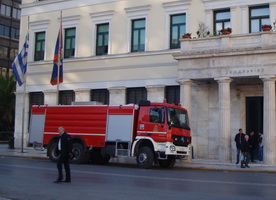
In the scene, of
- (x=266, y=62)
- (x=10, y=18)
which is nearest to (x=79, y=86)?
(x=266, y=62)

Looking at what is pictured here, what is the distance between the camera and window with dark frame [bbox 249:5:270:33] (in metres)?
25.3

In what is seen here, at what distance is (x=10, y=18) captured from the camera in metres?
62.5

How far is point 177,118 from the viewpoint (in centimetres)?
1972

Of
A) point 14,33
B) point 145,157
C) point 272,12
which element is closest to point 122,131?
point 145,157

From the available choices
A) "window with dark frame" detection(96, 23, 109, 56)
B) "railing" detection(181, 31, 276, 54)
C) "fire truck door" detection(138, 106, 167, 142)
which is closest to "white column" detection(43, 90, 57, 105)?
"window with dark frame" detection(96, 23, 109, 56)

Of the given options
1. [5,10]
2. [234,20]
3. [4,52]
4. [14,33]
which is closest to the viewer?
[234,20]


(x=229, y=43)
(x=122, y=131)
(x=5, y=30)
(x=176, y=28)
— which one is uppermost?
(x=5, y=30)

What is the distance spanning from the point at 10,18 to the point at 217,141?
4714 centimetres

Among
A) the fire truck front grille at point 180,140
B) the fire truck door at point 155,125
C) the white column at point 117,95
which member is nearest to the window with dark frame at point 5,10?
the white column at point 117,95

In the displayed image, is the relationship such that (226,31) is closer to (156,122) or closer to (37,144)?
(156,122)

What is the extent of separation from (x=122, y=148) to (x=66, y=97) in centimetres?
1280

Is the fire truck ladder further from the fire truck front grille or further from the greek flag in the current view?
the greek flag

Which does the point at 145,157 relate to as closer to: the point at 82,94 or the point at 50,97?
the point at 82,94

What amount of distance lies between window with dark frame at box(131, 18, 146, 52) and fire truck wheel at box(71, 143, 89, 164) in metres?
10.2
